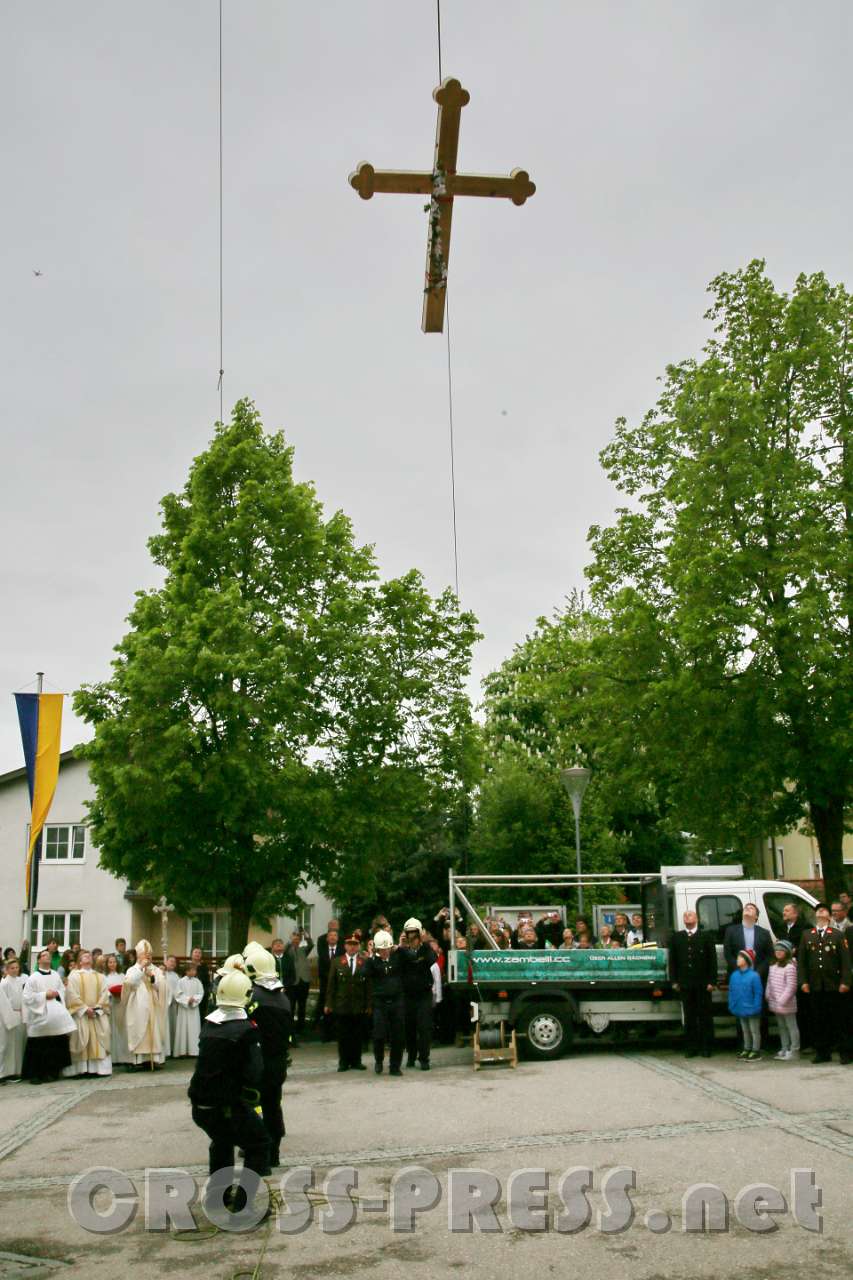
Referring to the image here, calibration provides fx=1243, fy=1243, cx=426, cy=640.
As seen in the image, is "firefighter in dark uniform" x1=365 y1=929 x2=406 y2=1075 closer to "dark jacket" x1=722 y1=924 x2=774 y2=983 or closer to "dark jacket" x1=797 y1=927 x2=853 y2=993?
"dark jacket" x1=722 y1=924 x2=774 y2=983

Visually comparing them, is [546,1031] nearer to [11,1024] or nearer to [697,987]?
[697,987]

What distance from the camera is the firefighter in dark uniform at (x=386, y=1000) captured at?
15234 mm

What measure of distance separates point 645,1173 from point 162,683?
14.1 m

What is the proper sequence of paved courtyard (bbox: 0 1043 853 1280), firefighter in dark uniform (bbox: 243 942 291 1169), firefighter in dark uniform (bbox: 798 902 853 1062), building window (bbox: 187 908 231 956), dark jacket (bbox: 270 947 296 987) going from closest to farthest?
1. paved courtyard (bbox: 0 1043 853 1280)
2. firefighter in dark uniform (bbox: 243 942 291 1169)
3. firefighter in dark uniform (bbox: 798 902 853 1062)
4. dark jacket (bbox: 270 947 296 987)
5. building window (bbox: 187 908 231 956)

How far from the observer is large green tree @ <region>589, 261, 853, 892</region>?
2198 centimetres

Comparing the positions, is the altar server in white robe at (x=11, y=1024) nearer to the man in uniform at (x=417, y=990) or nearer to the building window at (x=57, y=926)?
the man in uniform at (x=417, y=990)

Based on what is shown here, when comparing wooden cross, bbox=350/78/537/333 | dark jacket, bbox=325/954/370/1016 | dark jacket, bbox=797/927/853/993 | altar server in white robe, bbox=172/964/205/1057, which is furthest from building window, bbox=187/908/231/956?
wooden cross, bbox=350/78/537/333

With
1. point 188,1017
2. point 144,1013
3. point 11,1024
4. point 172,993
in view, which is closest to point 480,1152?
point 144,1013

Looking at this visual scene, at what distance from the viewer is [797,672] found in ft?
70.9

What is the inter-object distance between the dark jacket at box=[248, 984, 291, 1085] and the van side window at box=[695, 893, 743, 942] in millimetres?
8740

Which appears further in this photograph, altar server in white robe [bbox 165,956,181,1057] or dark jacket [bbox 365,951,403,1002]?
altar server in white robe [bbox 165,956,181,1057]

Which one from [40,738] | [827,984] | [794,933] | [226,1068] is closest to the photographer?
[226,1068]

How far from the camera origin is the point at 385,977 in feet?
50.3

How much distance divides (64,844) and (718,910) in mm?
26330
